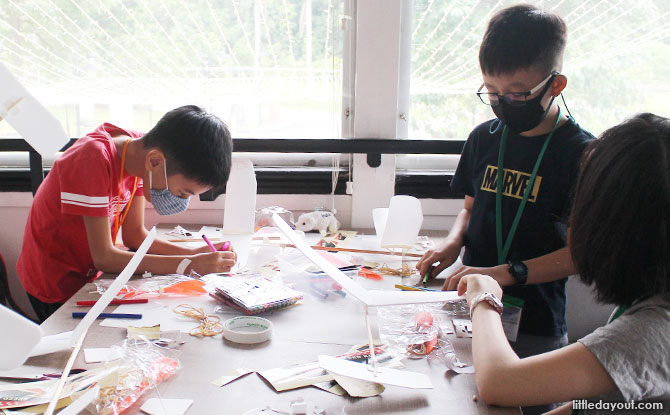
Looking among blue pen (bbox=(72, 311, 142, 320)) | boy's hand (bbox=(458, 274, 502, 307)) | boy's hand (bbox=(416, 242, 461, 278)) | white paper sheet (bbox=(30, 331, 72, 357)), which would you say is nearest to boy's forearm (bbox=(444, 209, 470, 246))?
boy's hand (bbox=(416, 242, 461, 278))

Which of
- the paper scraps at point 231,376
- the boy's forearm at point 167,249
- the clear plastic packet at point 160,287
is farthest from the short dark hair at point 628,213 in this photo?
the boy's forearm at point 167,249

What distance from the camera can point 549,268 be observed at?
1417 millimetres

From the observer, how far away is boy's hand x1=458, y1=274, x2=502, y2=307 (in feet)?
3.76

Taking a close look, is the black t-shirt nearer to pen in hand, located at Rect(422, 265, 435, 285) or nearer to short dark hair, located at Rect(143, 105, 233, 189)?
pen in hand, located at Rect(422, 265, 435, 285)

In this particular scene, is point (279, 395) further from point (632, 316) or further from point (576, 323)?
point (576, 323)

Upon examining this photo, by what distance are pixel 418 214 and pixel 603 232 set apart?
0.89m

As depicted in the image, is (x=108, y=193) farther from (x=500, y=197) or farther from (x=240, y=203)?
(x=500, y=197)

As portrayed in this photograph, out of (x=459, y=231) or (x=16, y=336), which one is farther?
(x=459, y=231)

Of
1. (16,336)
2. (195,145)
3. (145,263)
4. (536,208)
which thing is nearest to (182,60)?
(195,145)

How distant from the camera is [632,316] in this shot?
0.89m

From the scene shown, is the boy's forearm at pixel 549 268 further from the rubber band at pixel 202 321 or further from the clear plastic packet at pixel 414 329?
the rubber band at pixel 202 321

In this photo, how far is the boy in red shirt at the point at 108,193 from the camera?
1.53 metres

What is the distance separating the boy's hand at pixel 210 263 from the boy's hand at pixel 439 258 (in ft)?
1.71

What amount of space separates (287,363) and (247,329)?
0.16 m
